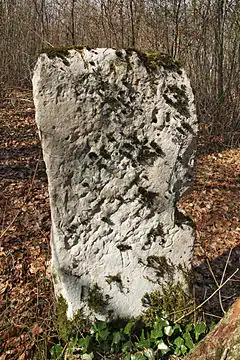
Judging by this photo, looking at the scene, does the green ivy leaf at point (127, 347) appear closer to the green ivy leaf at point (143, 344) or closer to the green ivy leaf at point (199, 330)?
the green ivy leaf at point (143, 344)

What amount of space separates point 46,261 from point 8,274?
1.26 ft

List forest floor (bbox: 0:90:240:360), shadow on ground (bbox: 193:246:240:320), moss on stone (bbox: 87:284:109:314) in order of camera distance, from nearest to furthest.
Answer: moss on stone (bbox: 87:284:109:314) → forest floor (bbox: 0:90:240:360) → shadow on ground (bbox: 193:246:240:320)

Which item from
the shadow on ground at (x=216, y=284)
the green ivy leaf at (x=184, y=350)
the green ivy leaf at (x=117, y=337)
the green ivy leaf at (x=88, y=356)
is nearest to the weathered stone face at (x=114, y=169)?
the green ivy leaf at (x=117, y=337)

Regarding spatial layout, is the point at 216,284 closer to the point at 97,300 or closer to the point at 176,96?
the point at 97,300

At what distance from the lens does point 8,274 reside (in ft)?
10.7

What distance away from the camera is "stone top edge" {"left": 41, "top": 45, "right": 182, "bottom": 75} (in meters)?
1.94

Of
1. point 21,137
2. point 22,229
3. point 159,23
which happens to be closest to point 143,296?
point 22,229

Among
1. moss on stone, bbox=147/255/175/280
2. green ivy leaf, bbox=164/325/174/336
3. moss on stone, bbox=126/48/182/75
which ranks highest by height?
moss on stone, bbox=126/48/182/75

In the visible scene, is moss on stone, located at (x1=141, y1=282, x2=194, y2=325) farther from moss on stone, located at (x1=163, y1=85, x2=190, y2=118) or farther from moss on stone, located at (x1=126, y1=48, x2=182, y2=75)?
moss on stone, located at (x1=126, y1=48, x2=182, y2=75)

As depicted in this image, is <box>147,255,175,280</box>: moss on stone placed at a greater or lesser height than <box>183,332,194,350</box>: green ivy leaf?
greater

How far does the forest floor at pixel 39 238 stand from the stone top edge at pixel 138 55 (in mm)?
698

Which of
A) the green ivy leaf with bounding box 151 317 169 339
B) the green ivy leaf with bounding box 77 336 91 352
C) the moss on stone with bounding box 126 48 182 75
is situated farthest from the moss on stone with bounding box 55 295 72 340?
the moss on stone with bounding box 126 48 182 75

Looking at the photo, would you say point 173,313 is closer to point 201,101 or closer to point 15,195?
point 15,195

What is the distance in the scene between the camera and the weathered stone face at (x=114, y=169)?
6.57 feet
